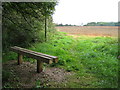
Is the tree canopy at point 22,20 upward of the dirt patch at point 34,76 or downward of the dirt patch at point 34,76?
upward

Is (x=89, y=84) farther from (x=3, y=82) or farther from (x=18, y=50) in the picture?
(x=18, y=50)

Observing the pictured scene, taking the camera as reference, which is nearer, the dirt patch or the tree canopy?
the dirt patch

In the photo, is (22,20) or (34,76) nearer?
(34,76)

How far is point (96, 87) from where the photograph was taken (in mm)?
3803

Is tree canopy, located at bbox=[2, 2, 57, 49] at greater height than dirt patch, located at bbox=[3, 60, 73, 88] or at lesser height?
greater

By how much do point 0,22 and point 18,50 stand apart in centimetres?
208

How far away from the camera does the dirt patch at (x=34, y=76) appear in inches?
159

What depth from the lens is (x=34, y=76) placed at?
179 inches

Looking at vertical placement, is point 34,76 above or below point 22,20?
below

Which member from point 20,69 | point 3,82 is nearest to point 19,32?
point 20,69

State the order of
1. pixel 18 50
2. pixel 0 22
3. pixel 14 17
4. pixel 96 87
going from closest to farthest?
pixel 96 87
pixel 18 50
pixel 0 22
pixel 14 17

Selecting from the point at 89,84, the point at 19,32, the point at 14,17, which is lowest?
the point at 89,84

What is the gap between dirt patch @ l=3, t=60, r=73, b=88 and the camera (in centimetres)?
404

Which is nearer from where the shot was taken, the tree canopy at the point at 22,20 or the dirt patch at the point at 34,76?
the dirt patch at the point at 34,76
